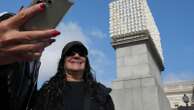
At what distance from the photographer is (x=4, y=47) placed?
2.15 feet

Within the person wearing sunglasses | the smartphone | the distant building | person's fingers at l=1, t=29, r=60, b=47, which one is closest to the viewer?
person's fingers at l=1, t=29, r=60, b=47

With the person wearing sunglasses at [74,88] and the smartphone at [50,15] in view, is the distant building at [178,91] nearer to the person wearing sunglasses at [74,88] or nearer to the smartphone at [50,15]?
the person wearing sunglasses at [74,88]

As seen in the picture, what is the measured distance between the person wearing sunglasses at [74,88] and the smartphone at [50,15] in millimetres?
1377

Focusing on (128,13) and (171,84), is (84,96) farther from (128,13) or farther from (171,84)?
(171,84)

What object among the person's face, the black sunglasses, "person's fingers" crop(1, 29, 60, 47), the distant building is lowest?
the distant building

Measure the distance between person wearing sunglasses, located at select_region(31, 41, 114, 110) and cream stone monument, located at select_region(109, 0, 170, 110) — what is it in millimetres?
4056

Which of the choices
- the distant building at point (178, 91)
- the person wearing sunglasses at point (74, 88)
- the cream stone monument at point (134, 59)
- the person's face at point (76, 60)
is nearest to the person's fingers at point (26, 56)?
the person wearing sunglasses at point (74, 88)

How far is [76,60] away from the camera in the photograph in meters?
2.64

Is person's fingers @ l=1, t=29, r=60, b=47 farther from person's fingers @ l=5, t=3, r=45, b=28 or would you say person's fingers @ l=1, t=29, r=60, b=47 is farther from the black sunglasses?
the black sunglasses

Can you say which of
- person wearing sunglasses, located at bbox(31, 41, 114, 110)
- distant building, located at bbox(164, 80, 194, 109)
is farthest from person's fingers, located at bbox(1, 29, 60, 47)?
distant building, located at bbox(164, 80, 194, 109)

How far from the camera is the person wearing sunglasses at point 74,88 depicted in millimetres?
2352

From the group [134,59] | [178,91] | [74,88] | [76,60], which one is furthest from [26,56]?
[178,91]

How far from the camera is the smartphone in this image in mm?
744

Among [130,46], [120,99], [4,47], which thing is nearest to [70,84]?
[4,47]
